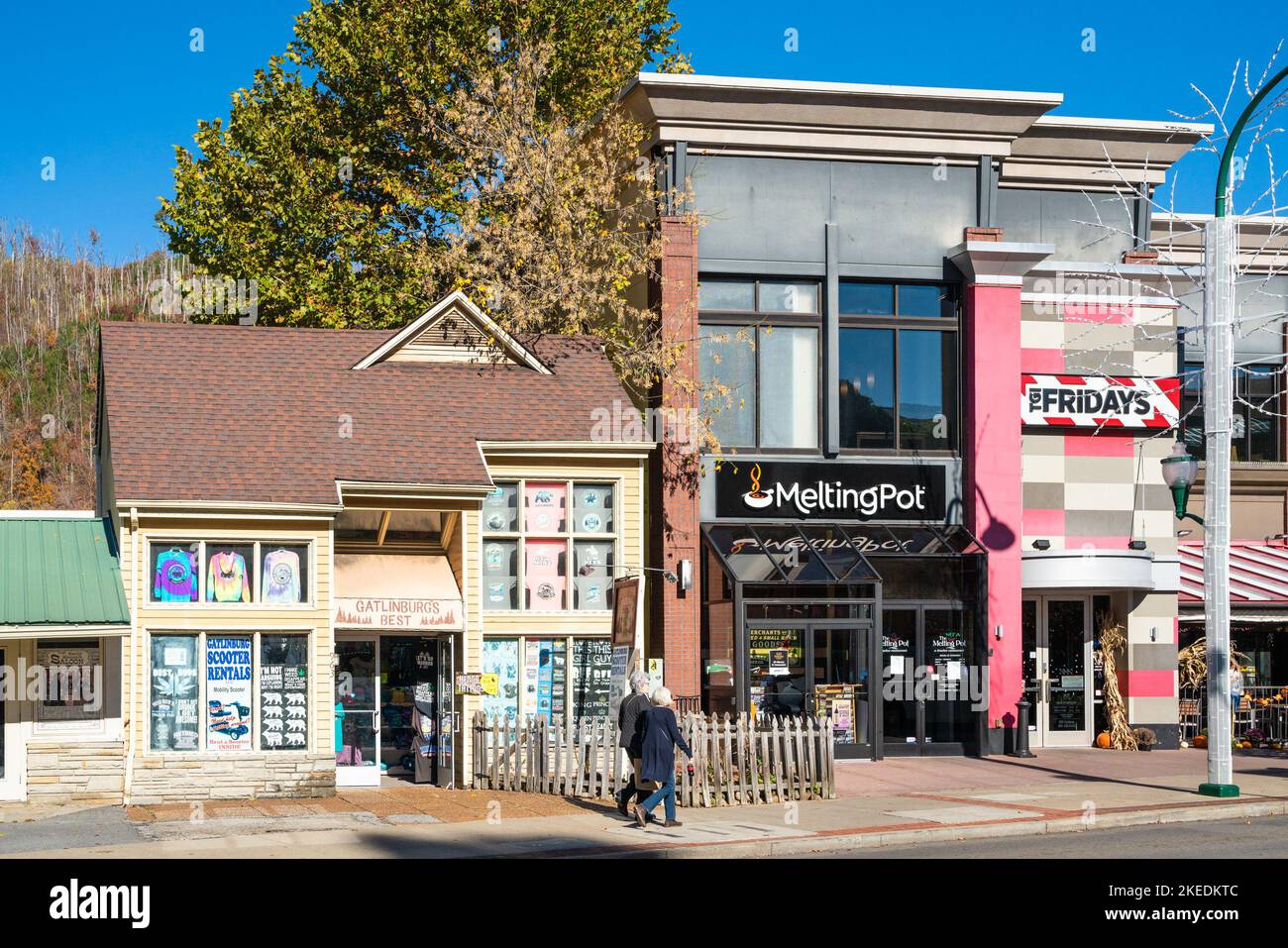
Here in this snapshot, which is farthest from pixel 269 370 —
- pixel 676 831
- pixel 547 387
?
pixel 676 831

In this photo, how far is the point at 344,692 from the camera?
2381 cm

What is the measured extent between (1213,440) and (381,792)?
42.8ft

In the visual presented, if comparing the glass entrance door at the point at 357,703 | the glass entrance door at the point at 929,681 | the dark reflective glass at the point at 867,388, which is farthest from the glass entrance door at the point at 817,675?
the glass entrance door at the point at 357,703

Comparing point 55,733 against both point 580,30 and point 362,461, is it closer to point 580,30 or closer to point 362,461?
point 362,461

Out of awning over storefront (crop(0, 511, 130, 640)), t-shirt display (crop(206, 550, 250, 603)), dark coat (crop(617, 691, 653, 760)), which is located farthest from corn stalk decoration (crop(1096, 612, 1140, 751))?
awning over storefront (crop(0, 511, 130, 640))

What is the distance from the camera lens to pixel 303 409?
79.1 feet

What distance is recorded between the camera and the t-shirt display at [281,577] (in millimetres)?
22016

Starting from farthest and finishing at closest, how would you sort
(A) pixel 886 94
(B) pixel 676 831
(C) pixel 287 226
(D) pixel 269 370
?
(C) pixel 287 226
(A) pixel 886 94
(D) pixel 269 370
(B) pixel 676 831

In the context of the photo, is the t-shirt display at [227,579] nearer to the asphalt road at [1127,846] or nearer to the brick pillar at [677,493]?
the brick pillar at [677,493]

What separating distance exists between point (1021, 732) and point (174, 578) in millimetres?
15158

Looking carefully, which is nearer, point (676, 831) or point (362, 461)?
point (676, 831)

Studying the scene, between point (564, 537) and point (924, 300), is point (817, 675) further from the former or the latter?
point (924, 300)

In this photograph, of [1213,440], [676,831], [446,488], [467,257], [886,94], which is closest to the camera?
[676,831]

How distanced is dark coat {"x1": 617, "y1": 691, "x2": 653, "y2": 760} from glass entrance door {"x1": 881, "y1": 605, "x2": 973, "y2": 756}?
9.28 meters
